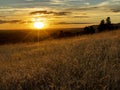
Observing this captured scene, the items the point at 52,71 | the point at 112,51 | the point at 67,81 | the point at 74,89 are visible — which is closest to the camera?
the point at 74,89

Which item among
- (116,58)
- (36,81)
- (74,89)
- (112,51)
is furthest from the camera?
(112,51)

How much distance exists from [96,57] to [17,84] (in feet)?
7.85

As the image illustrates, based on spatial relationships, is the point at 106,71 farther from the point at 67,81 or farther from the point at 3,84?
the point at 3,84

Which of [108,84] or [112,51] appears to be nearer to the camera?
[108,84]

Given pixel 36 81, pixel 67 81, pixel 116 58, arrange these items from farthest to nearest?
pixel 116 58 → pixel 36 81 → pixel 67 81

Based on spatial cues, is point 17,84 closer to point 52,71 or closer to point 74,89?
point 52,71

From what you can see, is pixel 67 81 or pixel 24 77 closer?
pixel 67 81

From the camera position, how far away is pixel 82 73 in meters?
6.29

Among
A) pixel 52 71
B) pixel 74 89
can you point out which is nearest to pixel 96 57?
pixel 52 71

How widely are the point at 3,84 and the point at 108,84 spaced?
2249mm

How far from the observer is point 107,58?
771cm

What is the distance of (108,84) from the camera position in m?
5.40

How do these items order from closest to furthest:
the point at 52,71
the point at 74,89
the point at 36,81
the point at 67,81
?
the point at 74,89, the point at 67,81, the point at 36,81, the point at 52,71

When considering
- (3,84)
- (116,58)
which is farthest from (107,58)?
(3,84)
